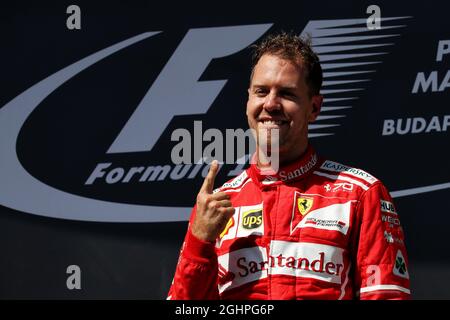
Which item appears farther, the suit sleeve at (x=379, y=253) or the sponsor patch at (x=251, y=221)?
the sponsor patch at (x=251, y=221)

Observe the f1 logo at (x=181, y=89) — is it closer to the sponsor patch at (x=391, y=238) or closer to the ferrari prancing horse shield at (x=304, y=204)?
the ferrari prancing horse shield at (x=304, y=204)

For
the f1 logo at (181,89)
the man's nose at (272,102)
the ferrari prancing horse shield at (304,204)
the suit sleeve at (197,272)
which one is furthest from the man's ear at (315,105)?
the f1 logo at (181,89)

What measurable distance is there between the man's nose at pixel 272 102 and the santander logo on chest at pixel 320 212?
219 mm

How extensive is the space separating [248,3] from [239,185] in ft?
5.08

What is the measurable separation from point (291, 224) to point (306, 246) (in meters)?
0.07

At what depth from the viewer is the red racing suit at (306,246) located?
1664 mm

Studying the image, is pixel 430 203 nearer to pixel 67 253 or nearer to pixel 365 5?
pixel 365 5

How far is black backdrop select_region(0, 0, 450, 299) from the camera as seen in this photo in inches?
123

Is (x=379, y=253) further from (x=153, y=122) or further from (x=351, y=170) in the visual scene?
(x=153, y=122)

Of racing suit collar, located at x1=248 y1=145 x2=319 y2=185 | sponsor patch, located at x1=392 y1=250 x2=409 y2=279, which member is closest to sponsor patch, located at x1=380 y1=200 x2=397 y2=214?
sponsor patch, located at x1=392 y1=250 x2=409 y2=279

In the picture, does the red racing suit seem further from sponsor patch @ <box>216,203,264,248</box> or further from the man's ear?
the man's ear

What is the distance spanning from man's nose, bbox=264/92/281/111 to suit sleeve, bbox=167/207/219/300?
0.36 meters

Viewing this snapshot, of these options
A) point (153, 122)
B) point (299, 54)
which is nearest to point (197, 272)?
point (299, 54)
